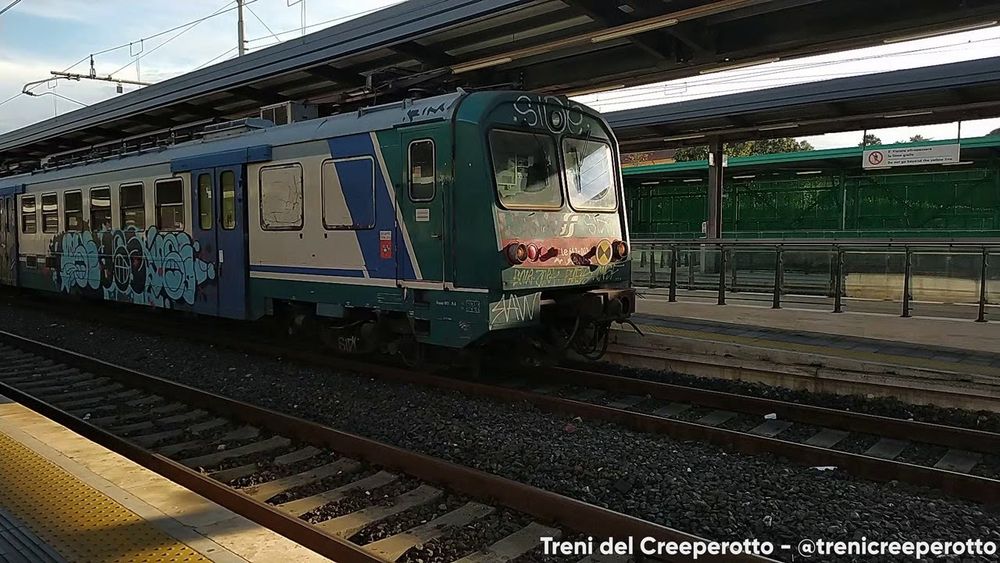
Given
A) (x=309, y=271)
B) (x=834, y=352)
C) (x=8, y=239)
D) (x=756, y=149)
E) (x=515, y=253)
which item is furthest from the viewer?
(x=756, y=149)

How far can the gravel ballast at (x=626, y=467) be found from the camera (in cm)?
451

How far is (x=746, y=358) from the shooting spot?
8602mm

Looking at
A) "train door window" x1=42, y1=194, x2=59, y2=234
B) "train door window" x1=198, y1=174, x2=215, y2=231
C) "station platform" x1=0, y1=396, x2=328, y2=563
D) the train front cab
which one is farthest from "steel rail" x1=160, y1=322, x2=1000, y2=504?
"train door window" x1=42, y1=194, x2=59, y2=234

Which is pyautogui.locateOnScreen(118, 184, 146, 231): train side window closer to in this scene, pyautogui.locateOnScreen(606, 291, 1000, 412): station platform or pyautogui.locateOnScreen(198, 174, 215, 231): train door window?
pyautogui.locateOnScreen(198, 174, 215, 231): train door window

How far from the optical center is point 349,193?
27.8 feet

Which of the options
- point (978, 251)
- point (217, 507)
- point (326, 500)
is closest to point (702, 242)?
point (978, 251)

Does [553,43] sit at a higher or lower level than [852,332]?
higher

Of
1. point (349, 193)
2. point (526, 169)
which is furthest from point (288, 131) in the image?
point (526, 169)

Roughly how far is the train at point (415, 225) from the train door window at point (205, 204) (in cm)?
4

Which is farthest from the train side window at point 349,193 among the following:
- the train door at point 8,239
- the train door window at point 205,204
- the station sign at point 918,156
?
the station sign at point 918,156

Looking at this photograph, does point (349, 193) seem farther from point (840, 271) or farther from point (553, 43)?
point (840, 271)

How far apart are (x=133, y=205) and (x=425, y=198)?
7412 millimetres

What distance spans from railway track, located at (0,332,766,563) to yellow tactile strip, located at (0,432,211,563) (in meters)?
0.93

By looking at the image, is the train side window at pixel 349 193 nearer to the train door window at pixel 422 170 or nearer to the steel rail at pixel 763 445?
the train door window at pixel 422 170
